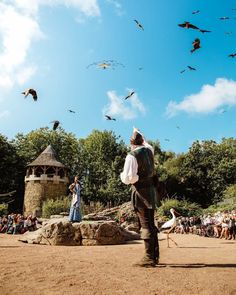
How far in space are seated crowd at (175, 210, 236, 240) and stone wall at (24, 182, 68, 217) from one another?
1704 centimetres

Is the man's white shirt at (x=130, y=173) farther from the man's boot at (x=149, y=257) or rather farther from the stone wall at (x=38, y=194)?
the stone wall at (x=38, y=194)

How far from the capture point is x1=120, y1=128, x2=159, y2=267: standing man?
516 cm

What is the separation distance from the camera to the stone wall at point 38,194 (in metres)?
36.2

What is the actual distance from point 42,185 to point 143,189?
32.9m

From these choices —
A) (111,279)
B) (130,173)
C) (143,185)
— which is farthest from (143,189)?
(111,279)

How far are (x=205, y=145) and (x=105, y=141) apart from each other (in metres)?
15.7

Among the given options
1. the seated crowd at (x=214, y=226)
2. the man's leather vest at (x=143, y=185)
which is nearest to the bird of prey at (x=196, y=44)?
the man's leather vest at (x=143, y=185)

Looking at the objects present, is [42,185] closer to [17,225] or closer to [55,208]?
[55,208]

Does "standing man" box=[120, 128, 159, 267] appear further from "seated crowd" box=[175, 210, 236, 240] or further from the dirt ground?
"seated crowd" box=[175, 210, 236, 240]

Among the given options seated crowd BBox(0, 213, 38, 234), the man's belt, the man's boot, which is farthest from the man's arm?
seated crowd BBox(0, 213, 38, 234)

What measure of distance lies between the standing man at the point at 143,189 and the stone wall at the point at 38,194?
32.3 metres

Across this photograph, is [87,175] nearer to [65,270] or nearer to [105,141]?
[105,141]

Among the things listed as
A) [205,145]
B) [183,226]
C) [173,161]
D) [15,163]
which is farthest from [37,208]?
[205,145]

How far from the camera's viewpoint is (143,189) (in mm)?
5281
